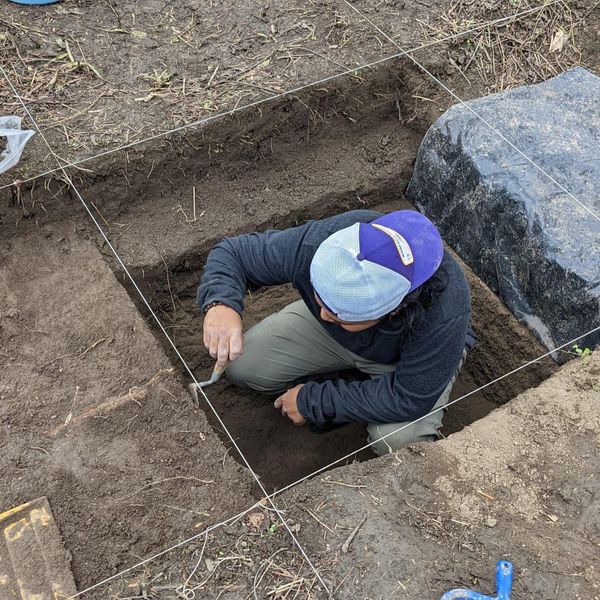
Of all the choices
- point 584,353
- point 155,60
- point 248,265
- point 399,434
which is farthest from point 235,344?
point 155,60

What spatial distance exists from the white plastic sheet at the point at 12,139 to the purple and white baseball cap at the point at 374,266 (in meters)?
1.58

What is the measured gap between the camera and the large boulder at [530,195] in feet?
9.62

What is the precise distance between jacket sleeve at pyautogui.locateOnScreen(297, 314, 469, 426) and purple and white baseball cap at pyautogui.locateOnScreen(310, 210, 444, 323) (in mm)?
328

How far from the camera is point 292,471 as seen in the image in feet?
10.2

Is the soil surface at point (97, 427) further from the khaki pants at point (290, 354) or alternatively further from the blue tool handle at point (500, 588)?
the blue tool handle at point (500, 588)

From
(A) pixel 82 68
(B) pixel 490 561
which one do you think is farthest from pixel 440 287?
(A) pixel 82 68

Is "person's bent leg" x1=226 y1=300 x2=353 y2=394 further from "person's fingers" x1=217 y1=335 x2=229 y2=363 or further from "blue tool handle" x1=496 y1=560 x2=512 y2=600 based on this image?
"blue tool handle" x1=496 y1=560 x2=512 y2=600

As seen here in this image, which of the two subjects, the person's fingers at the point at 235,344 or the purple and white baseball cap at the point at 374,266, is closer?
the purple and white baseball cap at the point at 374,266

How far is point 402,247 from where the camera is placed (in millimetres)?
2141

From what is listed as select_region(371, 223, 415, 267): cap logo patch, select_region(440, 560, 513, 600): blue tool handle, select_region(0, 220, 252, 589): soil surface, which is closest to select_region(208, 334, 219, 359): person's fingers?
select_region(0, 220, 252, 589): soil surface

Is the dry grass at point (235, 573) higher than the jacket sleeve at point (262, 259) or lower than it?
lower

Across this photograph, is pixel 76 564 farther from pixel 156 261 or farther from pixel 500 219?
pixel 500 219

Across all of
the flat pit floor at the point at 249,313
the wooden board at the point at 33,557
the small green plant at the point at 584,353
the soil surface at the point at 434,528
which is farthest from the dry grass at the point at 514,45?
the wooden board at the point at 33,557

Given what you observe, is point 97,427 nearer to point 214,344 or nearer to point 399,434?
point 214,344
